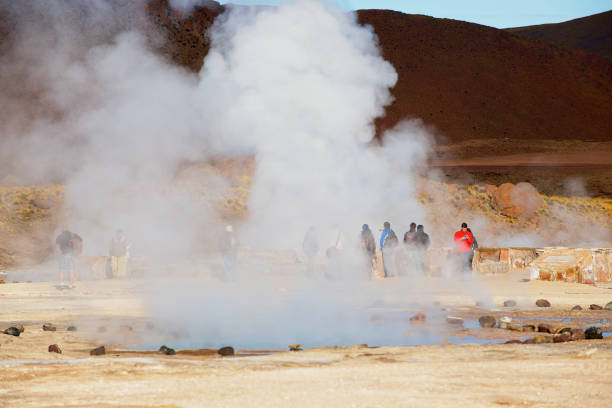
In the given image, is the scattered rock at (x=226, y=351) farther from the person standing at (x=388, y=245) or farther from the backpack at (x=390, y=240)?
the backpack at (x=390, y=240)

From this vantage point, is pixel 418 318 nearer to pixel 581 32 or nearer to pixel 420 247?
pixel 420 247

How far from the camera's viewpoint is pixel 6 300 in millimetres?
16078

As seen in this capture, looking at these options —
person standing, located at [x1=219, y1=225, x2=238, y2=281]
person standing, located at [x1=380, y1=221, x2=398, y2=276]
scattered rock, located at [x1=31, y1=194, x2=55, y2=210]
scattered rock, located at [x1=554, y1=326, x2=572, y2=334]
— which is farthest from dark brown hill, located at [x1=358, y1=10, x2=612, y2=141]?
scattered rock, located at [x1=554, y1=326, x2=572, y2=334]

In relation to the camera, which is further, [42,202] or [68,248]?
[42,202]

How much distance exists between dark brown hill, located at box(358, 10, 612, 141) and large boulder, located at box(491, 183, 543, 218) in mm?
41993

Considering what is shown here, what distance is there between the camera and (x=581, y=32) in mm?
163000

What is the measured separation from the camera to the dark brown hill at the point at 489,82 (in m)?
85.3

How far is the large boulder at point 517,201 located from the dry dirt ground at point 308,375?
2783cm

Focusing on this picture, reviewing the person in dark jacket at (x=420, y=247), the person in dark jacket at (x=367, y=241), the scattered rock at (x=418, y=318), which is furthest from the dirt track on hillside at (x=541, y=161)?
the scattered rock at (x=418, y=318)

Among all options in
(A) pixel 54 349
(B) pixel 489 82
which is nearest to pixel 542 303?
(A) pixel 54 349

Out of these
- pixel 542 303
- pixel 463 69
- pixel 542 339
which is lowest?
pixel 542 339

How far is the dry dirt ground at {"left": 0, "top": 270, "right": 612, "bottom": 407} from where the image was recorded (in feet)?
21.0

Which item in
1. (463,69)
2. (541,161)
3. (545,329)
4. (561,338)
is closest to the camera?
(561,338)

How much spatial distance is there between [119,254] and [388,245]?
6.84 metres
